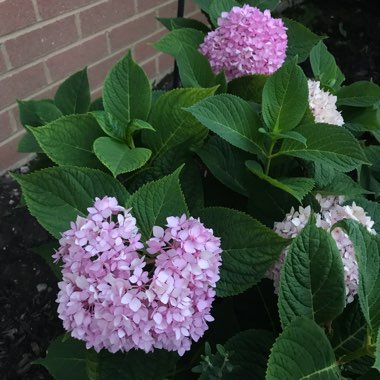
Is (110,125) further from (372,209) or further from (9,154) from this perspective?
(9,154)

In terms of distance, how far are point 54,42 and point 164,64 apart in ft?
2.74

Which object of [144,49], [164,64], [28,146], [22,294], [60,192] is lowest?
[22,294]

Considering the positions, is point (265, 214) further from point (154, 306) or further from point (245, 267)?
point (154, 306)

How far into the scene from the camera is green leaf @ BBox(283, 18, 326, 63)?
121cm

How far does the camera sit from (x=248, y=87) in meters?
1.03

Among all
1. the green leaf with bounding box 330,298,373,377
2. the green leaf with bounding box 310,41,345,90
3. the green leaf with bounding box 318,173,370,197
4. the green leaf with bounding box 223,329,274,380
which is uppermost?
the green leaf with bounding box 310,41,345,90

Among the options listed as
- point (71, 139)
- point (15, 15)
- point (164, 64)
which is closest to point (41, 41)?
point (15, 15)

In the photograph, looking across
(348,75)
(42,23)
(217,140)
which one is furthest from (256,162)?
(348,75)

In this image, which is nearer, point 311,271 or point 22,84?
point 311,271

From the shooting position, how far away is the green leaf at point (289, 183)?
31.7 inches

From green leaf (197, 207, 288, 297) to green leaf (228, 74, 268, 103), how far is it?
0.33m

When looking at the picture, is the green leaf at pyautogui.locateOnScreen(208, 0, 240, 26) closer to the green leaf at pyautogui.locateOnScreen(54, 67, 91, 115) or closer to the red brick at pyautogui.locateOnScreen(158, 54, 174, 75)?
the green leaf at pyautogui.locateOnScreen(54, 67, 91, 115)

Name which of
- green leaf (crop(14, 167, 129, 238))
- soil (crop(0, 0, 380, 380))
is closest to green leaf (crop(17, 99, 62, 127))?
green leaf (crop(14, 167, 129, 238))

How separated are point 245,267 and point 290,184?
0.17 meters
